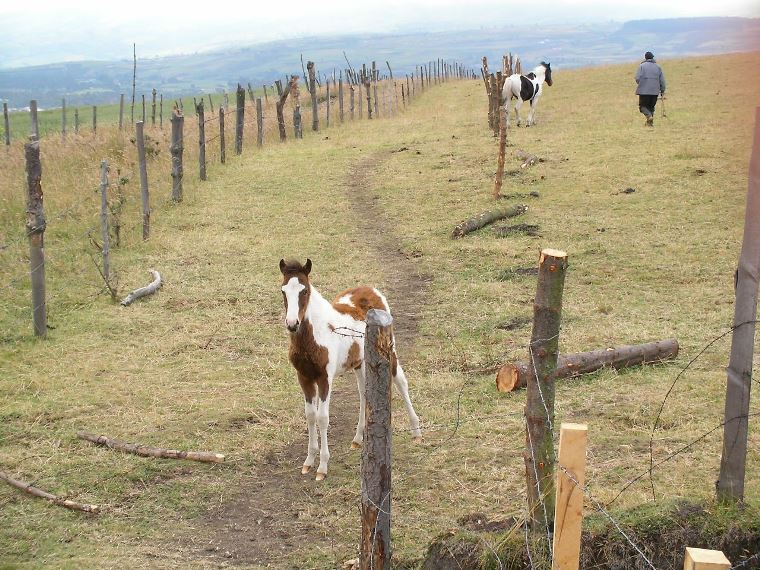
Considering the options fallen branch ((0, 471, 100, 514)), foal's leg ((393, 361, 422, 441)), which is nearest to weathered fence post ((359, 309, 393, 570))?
foal's leg ((393, 361, 422, 441))

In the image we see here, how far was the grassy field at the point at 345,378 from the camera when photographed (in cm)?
618

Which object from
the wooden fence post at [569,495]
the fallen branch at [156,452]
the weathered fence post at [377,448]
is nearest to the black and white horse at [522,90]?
the fallen branch at [156,452]

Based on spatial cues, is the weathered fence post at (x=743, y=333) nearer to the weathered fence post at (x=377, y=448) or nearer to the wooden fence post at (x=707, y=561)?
the weathered fence post at (x=377, y=448)

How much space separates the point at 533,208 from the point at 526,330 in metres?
6.52

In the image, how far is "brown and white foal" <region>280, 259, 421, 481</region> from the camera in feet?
21.9

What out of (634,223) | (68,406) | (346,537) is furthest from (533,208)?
(346,537)

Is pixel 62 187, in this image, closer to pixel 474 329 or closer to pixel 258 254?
pixel 258 254

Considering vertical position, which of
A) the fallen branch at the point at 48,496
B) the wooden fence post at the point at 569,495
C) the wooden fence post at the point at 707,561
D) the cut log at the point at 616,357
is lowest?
the fallen branch at the point at 48,496

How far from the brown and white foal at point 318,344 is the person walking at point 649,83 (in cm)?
1760

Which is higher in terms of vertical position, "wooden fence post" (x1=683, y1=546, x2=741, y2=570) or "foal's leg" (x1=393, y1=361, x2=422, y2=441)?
"wooden fence post" (x1=683, y1=546, x2=741, y2=570)

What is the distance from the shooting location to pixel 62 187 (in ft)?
61.3

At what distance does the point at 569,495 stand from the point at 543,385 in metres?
0.81

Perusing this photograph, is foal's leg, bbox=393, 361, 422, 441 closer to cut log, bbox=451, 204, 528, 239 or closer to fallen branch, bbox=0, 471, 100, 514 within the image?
fallen branch, bbox=0, 471, 100, 514

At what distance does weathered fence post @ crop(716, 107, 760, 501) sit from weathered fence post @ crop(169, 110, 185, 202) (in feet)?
45.2
